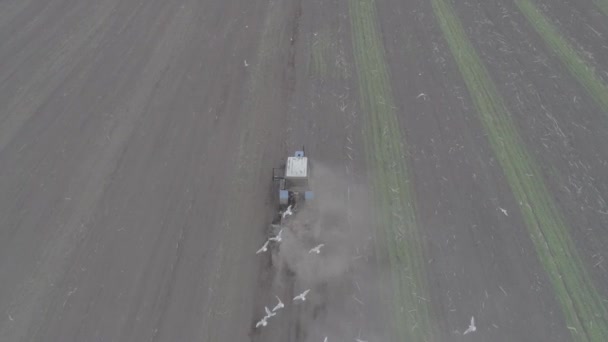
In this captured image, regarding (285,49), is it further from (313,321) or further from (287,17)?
(313,321)

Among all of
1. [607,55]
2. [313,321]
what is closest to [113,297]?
[313,321]

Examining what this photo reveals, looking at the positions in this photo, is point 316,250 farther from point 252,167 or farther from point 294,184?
point 252,167

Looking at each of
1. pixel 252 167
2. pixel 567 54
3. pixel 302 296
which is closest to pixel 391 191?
pixel 302 296

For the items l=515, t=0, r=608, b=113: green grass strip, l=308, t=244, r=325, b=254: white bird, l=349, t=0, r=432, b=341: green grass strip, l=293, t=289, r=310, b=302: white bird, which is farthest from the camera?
l=515, t=0, r=608, b=113: green grass strip

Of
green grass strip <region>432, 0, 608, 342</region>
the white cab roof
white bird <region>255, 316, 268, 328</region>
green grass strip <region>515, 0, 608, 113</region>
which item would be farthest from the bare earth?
the white cab roof

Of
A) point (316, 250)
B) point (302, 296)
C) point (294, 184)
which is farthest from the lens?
point (294, 184)

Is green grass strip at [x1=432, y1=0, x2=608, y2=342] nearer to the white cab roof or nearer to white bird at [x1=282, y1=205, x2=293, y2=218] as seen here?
the white cab roof
